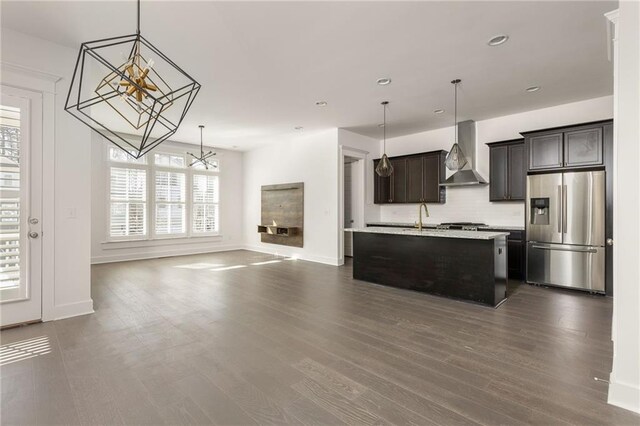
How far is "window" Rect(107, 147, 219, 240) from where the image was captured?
7.03 metres

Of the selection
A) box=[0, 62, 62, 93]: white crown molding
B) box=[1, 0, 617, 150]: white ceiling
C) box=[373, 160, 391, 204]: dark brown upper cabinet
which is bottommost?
box=[373, 160, 391, 204]: dark brown upper cabinet

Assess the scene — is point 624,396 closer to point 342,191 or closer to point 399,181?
point 342,191

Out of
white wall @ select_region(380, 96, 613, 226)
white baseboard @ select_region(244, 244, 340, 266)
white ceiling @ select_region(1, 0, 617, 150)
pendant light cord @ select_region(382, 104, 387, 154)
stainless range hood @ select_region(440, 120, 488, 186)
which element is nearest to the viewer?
white ceiling @ select_region(1, 0, 617, 150)

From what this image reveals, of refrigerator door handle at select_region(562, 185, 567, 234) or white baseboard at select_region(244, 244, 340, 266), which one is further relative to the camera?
white baseboard at select_region(244, 244, 340, 266)

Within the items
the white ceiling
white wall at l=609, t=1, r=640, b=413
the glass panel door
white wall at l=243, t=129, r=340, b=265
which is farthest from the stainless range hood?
the glass panel door

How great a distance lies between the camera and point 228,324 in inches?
128

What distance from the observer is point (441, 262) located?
4234 mm

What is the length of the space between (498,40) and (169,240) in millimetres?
7789

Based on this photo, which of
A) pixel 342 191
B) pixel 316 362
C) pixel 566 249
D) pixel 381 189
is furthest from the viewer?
pixel 381 189

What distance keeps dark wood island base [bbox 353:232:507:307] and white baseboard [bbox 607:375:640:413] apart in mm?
1861

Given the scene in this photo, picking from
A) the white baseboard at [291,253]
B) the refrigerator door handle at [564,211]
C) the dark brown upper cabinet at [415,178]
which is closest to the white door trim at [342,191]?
the white baseboard at [291,253]

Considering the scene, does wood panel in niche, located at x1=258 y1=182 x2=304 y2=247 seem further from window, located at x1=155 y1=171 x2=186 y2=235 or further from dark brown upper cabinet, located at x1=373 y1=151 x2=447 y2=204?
window, located at x1=155 y1=171 x2=186 y2=235

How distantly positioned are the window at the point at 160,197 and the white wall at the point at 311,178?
1.47 meters

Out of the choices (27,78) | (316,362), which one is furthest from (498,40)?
(27,78)
